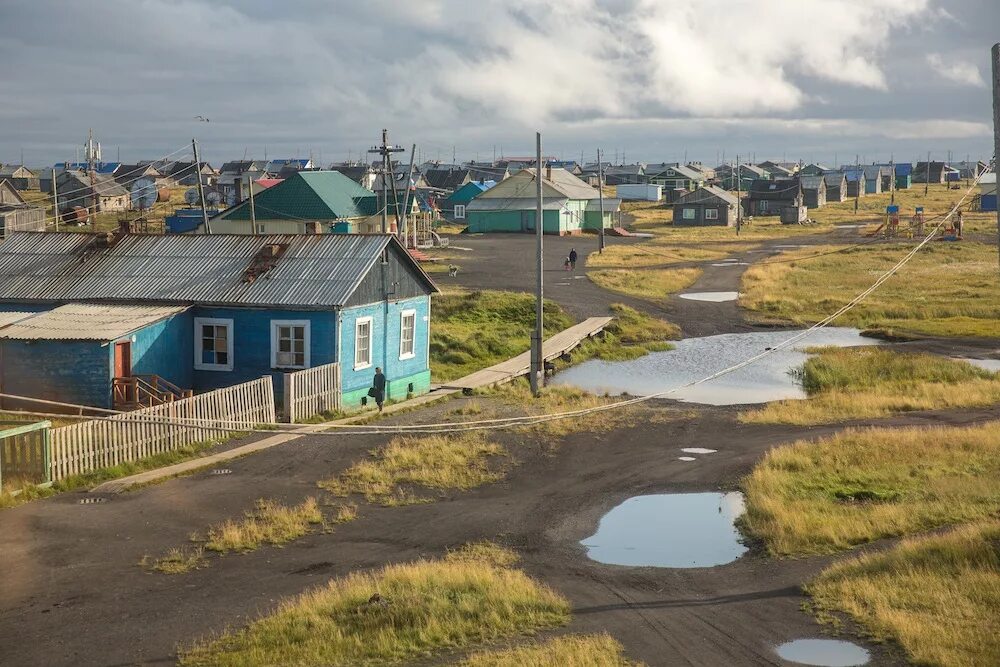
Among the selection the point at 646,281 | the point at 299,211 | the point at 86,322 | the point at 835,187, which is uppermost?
the point at 835,187

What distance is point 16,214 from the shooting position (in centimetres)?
7769

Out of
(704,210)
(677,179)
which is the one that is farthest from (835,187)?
(704,210)

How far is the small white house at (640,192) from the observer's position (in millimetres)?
147375

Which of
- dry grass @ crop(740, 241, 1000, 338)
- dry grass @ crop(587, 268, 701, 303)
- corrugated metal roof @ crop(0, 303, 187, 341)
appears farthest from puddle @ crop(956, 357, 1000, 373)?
corrugated metal roof @ crop(0, 303, 187, 341)

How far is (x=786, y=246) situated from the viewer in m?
89.2

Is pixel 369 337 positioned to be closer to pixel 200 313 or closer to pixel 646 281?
pixel 200 313

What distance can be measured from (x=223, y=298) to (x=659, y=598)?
1767 centimetres

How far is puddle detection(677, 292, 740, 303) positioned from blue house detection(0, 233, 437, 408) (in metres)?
27.4

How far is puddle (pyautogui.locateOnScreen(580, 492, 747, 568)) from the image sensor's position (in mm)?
17938

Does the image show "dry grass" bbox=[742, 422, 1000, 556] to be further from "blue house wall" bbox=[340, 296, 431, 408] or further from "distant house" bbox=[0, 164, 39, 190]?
"distant house" bbox=[0, 164, 39, 190]

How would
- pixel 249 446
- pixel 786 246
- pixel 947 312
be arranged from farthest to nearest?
pixel 786 246
pixel 947 312
pixel 249 446

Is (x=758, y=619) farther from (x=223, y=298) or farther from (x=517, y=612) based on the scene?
(x=223, y=298)

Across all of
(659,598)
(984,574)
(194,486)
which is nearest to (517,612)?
(659,598)

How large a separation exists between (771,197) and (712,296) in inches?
2850
